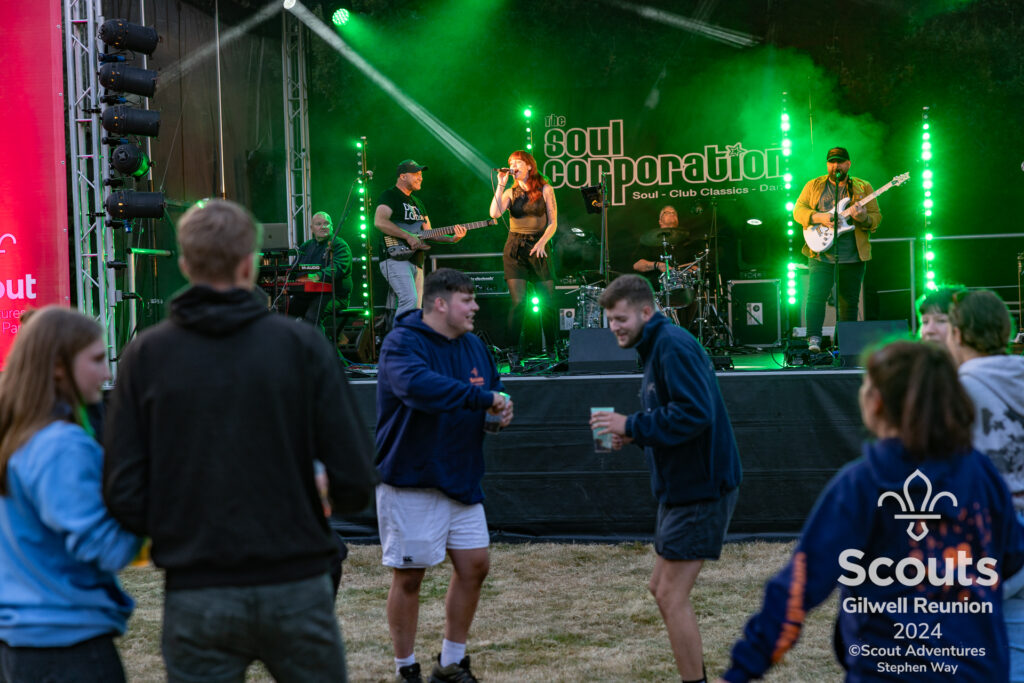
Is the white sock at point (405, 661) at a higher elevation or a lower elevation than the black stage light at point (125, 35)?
lower

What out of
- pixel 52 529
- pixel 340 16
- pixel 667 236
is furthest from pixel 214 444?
pixel 340 16

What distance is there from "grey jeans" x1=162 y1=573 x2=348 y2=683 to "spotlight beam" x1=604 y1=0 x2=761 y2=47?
502 inches

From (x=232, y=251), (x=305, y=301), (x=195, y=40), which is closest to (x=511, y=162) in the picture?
(x=305, y=301)

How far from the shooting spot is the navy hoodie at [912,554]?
210 cm

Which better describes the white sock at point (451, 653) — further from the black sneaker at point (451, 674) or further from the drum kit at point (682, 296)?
the drum kit at point (682, 296)

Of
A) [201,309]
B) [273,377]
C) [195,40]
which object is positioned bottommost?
[273,377]

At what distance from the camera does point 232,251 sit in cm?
235

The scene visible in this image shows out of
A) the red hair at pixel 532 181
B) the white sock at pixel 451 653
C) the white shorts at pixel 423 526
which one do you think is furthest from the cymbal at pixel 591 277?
the white sock at pixel 451 653

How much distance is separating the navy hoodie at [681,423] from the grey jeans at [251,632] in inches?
71.4

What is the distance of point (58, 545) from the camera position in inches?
96.0

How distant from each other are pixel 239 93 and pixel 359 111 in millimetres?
1870

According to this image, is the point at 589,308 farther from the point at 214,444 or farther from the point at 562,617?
the point at 214,444

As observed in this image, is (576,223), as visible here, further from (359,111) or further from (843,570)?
(843,570)

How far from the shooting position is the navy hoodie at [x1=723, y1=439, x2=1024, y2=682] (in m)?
2.10
